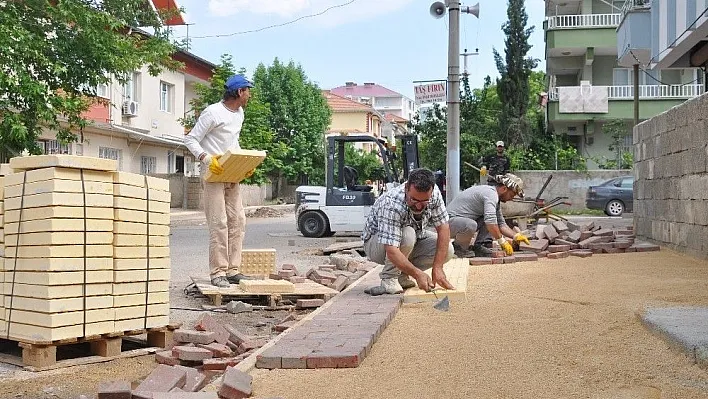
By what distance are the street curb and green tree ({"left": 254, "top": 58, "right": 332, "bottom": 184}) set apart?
3902cm

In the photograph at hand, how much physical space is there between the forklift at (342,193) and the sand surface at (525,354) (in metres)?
8.88

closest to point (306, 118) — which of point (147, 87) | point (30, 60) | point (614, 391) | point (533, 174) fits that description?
point (147, 87)

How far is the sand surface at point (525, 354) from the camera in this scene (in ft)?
12.1

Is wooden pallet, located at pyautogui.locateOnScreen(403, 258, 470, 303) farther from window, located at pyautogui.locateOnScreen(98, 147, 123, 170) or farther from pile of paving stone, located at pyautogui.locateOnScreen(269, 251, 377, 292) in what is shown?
window, located at pyautogui.locateOnScreen(98, 147, 123, 170)

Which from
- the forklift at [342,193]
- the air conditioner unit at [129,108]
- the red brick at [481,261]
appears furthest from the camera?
the air conditioner unit at [129,108]

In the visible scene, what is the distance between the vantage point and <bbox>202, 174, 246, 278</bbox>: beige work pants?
24.2 ft

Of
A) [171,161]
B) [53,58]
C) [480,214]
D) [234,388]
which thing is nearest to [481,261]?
[480,214]

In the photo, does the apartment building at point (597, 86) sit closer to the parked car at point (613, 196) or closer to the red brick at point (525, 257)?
the parked car at point (613, 196)

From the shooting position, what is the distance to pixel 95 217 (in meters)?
4.93

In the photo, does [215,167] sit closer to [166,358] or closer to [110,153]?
[166,358]

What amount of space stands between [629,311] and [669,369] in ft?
5.99

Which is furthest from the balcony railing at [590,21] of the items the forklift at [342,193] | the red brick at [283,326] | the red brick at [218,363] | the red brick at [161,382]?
the red brick at [161,382]

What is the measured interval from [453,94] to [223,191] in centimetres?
652

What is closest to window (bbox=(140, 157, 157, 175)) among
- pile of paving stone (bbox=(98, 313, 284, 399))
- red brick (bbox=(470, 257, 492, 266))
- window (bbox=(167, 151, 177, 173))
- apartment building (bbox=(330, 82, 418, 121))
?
window (bbox=(167, 151, 177, 173))
